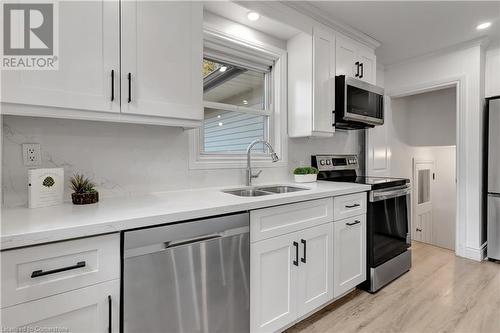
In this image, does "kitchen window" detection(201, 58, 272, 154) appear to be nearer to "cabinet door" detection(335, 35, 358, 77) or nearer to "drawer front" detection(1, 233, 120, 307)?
"cabinet door" detection(335, 35, 358, 77)

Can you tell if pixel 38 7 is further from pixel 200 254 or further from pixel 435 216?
pixel 435 216

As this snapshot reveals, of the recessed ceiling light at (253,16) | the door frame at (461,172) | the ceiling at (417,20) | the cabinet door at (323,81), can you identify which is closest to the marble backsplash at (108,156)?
the cabinet door at (323,81)

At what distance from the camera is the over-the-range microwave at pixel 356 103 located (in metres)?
2.45

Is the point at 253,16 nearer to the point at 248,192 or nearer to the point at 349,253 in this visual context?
the point at 248,192

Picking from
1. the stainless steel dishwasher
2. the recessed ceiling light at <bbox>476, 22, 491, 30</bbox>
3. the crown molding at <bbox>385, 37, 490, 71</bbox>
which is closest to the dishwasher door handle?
the stainless steel dishwasher

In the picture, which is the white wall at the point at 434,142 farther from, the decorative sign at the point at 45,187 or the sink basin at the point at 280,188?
the decorative sign at the point at 45,187

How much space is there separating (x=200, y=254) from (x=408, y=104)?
4.30m

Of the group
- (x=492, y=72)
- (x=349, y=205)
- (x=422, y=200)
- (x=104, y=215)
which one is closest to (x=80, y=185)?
(x=104, y=215)

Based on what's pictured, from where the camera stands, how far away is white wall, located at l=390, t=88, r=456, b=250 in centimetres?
390

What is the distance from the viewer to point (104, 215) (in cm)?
109

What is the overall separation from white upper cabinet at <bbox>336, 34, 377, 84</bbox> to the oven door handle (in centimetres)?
121

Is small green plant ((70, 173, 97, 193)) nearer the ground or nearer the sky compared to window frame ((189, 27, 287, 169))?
nearer the ground

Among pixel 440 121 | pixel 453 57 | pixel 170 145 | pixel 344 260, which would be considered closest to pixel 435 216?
pixel 440 121

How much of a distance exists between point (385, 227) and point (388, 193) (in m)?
0.31
